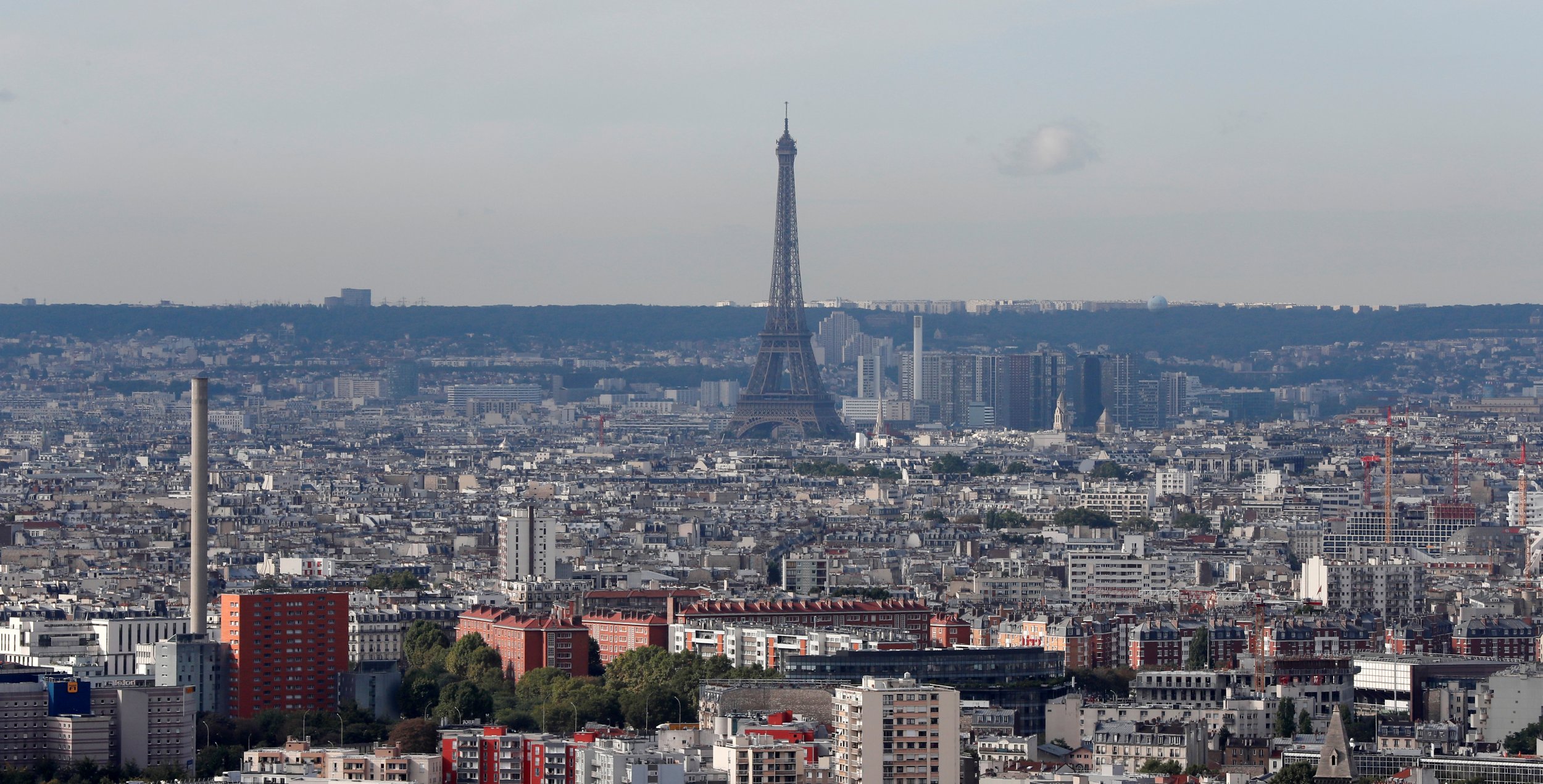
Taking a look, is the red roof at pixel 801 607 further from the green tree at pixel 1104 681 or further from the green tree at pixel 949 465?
the green tree at pixel 949 465

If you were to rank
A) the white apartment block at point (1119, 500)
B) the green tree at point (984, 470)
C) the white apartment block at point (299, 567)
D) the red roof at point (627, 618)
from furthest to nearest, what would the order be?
the green tree at point (984, 470) → the white apartment block at point (1119, 500) → the white apartment block at point (299, 567) → the red roof at point (627, 618)

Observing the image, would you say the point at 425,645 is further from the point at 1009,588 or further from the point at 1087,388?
the point at 1087,388

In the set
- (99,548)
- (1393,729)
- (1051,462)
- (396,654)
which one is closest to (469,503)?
(99,548)

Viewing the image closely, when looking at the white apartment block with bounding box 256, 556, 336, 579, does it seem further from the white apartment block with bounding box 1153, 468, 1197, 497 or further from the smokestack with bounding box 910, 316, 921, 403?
the smokestack with bounding box 910, 316, 921, 403

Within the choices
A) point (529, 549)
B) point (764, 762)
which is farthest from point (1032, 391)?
point (764, 762)

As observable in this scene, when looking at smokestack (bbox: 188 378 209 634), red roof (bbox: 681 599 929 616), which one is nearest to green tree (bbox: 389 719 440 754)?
smokestack (bbox: 188 378 209 634)

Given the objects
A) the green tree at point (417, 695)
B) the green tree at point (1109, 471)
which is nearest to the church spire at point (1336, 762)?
the green tree at point (417, 695)
